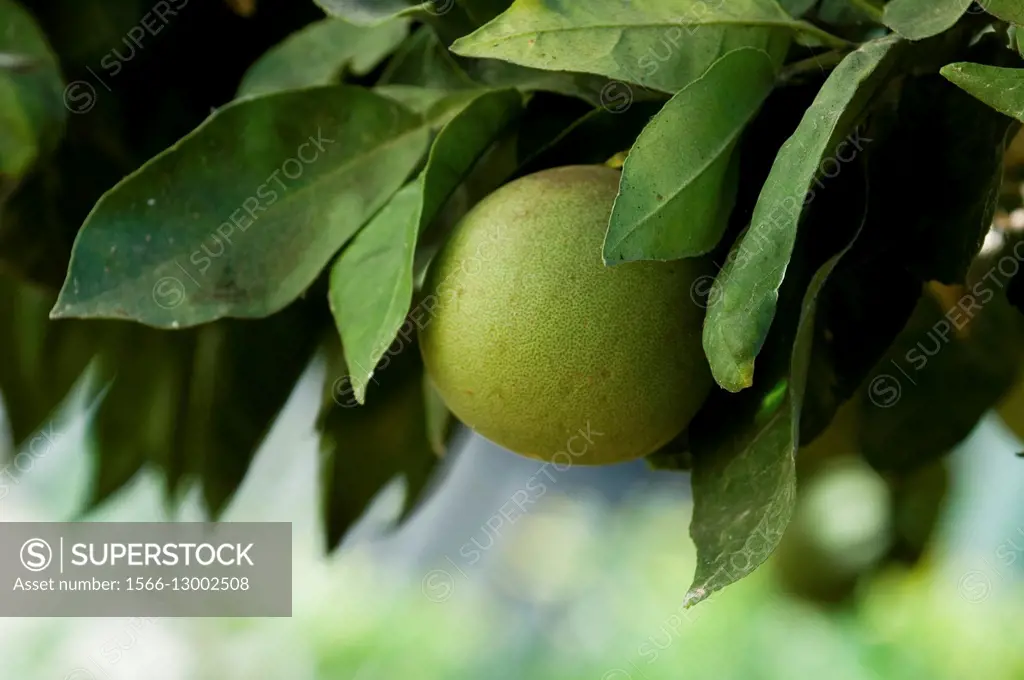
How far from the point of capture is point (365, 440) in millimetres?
670

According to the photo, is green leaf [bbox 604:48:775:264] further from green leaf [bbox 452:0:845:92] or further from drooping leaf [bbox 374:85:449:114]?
drooping leaf [bbox 374:85:449:114]

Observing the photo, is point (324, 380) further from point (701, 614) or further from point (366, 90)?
point (701, 614)

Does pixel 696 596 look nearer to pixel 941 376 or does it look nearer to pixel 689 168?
pixel 689 168

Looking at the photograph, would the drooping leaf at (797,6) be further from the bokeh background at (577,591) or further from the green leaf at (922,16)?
the bokeh background at (577,591)

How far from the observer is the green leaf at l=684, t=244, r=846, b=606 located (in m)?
0.34

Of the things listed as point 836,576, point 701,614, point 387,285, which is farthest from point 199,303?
point 701,614

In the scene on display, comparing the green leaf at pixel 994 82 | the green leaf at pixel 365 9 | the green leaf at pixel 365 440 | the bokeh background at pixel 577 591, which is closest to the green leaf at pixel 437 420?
the green leaf at pixel 365 440

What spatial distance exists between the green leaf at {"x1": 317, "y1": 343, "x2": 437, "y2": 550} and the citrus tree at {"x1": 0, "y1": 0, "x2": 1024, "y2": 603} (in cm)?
13

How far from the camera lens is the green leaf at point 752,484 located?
0.34 meters

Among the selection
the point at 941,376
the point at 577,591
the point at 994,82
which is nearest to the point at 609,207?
the point at 994,82

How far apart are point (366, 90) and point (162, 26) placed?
0.26 metres

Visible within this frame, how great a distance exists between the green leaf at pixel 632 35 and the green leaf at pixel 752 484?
0.32 feet

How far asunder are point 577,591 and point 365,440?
2.18 ft

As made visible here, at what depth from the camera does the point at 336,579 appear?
3.91 ft
